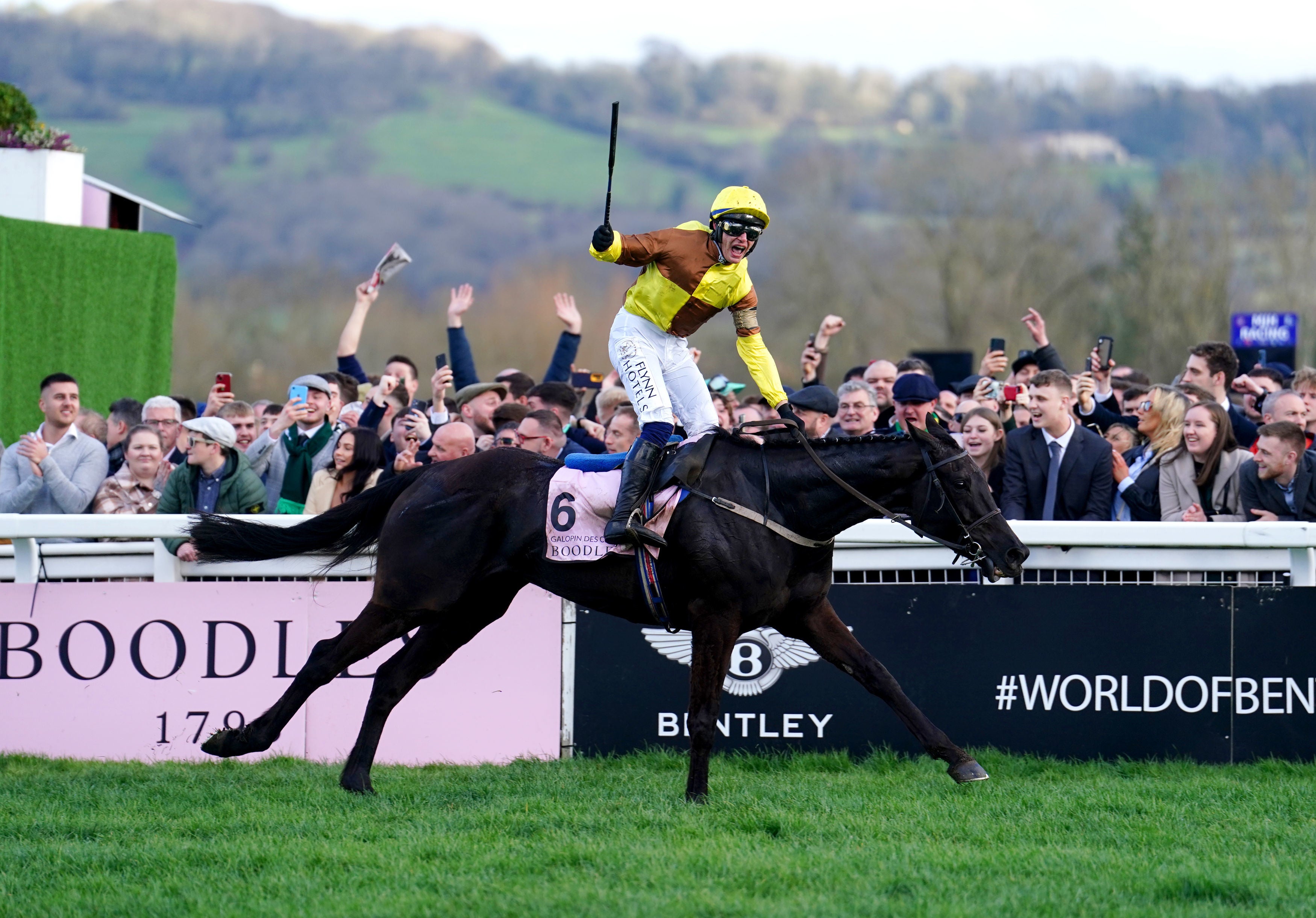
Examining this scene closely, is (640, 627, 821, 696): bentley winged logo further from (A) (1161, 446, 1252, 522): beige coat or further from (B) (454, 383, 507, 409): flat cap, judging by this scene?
(B) (454, 383, 507, 409): flat cap

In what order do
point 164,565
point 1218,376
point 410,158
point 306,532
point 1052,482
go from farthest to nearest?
point 410,158, point 1218,376, point 1052,482, point 164,565, point 306,532

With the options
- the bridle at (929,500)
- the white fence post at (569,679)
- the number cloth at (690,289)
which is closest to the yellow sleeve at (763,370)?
the number cloth at (690,289)

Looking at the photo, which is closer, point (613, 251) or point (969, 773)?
point (613, 251)

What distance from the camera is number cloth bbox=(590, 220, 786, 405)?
5.74 m

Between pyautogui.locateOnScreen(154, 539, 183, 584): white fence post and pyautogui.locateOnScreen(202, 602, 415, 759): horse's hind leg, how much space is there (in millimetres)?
1061

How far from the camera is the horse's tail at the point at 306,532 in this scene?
6230 millimetres

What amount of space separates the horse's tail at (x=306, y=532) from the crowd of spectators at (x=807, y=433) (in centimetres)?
54

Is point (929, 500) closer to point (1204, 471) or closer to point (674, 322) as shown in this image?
point (674, 322)

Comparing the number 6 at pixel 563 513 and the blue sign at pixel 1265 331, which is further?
the blue sign at pixel 1265 331

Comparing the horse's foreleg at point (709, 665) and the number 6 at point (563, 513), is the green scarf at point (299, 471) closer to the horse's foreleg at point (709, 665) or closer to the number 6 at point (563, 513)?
the number 6 at point (563, 513)

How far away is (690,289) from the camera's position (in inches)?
229

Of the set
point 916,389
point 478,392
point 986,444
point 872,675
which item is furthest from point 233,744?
point 986,444

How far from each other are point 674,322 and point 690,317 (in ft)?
0.23

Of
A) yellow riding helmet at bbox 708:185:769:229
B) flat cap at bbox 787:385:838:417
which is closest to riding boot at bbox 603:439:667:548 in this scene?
yellow riding helmet at bbox 708:185:769:229
